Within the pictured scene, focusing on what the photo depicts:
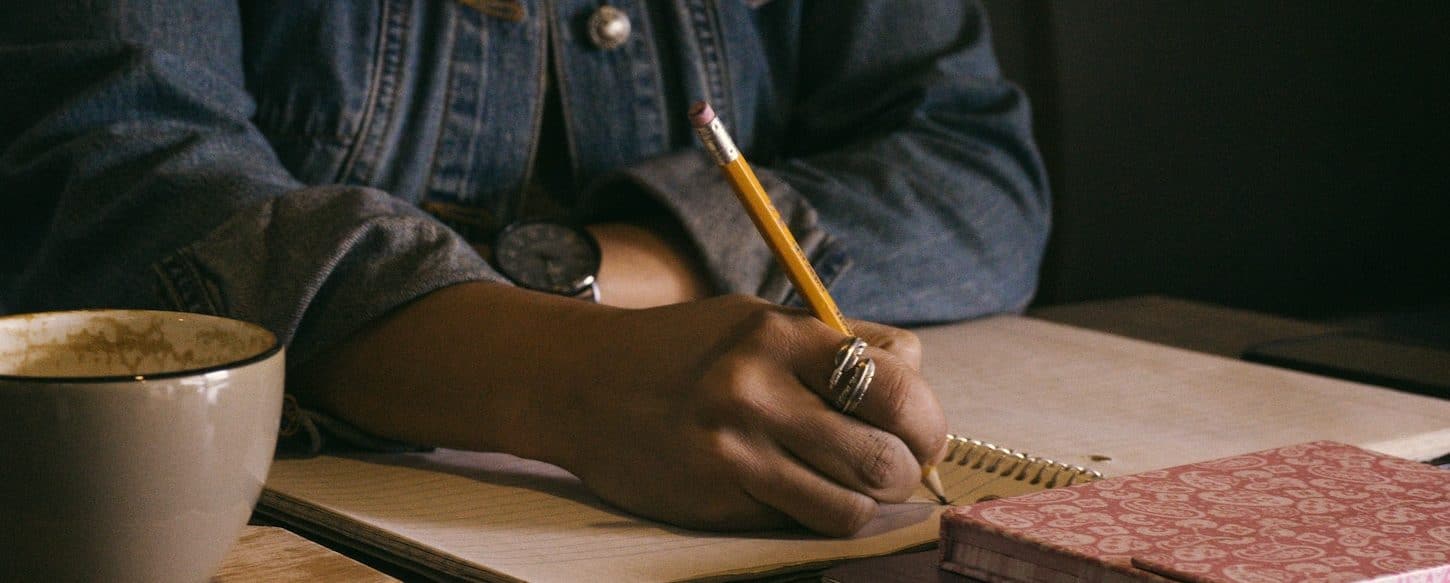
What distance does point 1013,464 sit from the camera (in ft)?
1.92

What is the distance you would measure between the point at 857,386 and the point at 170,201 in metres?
0.38

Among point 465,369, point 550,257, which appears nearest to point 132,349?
point 465,369

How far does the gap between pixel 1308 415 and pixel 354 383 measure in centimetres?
47

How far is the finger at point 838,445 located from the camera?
50 cm

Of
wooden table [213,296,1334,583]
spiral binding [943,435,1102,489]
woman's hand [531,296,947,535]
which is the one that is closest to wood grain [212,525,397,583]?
wooden table [213,296,1334,583]

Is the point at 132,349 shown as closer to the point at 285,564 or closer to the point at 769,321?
the point at 285,564

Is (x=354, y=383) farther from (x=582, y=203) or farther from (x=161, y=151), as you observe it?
(x=582, y=203)

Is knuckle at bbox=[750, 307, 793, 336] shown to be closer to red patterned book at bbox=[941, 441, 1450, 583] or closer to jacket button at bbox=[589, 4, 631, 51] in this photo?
red patterned book at bbox=[941, 441, 1450, 583]

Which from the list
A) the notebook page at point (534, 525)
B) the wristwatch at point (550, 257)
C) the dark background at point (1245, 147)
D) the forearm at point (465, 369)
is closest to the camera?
the notebook page at point (534, 525)

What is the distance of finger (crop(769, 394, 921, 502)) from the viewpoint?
50cm

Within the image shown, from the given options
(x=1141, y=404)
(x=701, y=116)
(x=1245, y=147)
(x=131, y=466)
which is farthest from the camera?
(x=1245, y=147)

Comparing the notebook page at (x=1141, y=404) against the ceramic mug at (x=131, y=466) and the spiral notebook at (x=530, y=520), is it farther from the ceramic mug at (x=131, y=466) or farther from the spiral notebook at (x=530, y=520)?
the ceramic mug at (x=131, y=466)

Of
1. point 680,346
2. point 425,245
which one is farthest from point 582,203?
point 680,346

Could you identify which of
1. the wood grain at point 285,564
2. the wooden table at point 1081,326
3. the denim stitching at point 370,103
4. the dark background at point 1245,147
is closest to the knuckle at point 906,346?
the wooden table at point 1081,326
